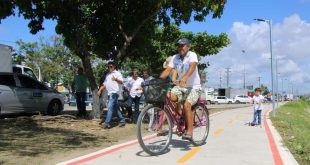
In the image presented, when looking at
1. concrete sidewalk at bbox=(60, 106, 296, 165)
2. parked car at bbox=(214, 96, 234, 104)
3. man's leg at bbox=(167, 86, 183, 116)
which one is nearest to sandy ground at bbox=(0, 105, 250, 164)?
concrete sidewalk at bbox=(60, 106, 296, 165)

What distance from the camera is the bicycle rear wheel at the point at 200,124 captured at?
8742 mm

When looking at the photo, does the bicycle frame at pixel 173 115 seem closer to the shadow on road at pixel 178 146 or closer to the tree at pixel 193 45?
the shadow on road at pixel 178 146

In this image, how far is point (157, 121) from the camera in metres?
7.68

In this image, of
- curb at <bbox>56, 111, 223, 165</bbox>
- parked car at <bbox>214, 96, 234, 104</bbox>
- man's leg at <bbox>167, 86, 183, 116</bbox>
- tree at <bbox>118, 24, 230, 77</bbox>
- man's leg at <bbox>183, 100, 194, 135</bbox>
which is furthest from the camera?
parked car at <bbox>214, 96, 234, 104</bbox>

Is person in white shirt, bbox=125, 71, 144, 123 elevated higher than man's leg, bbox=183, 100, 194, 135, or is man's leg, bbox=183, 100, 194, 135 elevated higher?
person in white shirt, bbox=125, 71, 144, 123

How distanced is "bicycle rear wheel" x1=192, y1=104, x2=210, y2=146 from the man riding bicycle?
0.45 metres

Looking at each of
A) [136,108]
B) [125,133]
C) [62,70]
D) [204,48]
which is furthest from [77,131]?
[62,70]

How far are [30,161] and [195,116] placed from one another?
3285 mm

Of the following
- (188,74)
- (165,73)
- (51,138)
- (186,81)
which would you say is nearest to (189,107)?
(186,81)

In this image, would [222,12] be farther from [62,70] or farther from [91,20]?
[62,70]

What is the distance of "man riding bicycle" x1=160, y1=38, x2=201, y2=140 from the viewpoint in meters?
7.95

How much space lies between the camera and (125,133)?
38.3ft

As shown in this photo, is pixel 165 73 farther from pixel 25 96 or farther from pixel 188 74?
pixel 25 96

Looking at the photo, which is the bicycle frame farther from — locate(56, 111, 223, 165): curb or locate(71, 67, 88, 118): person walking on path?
locate(71, 67, 88, 118): person walking on path
